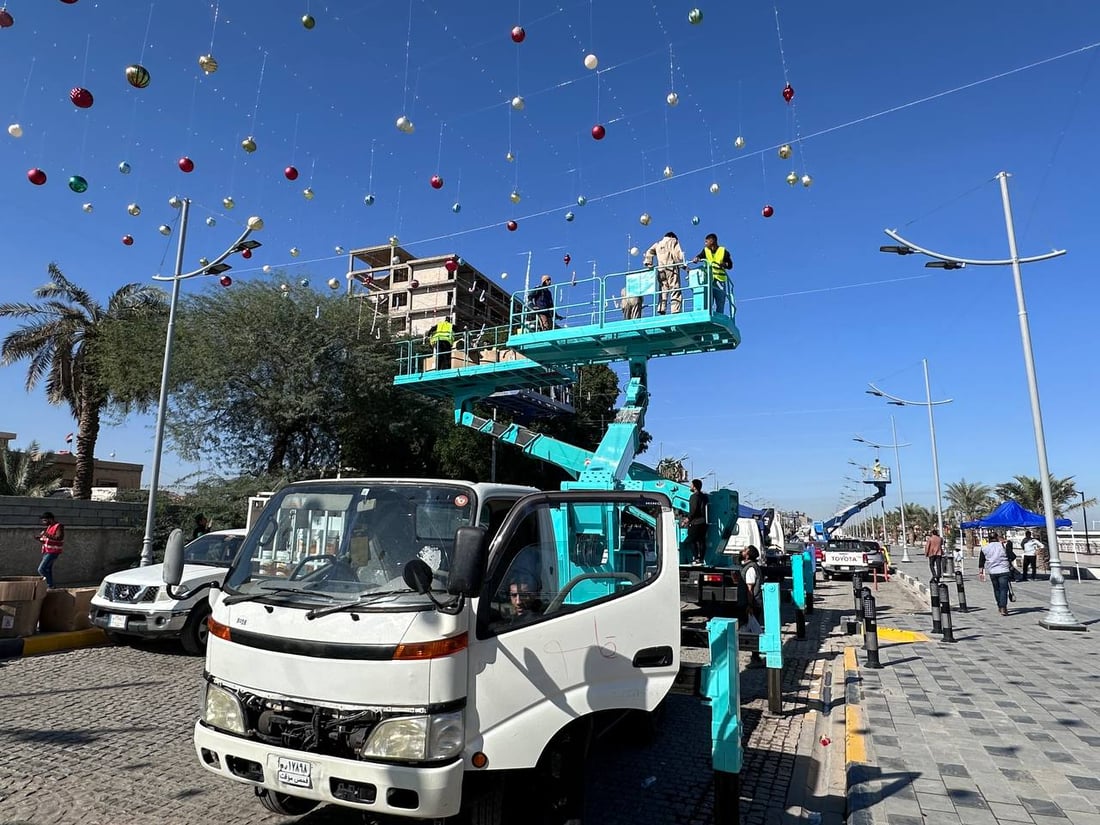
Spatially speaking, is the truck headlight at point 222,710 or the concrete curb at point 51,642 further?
the concrete curb at point 51,642

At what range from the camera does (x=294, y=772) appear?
3264 millimetres

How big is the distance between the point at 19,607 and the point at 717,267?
12.7m

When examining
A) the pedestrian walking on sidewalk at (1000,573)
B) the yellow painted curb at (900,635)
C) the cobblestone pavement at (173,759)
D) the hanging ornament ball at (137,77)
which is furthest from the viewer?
the pedestrian walking on sidewalk at (1000,573)

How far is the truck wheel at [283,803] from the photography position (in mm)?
3980

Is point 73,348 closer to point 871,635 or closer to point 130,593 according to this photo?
point 130,593

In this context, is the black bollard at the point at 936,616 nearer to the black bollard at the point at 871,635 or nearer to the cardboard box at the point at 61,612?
the black bollard at the point at 871,635

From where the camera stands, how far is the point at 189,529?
20.3 metres

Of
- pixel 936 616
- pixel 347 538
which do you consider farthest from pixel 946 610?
pixel 347 538

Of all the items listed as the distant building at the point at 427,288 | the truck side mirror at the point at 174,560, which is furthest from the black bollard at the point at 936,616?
the distant building at the point at 427,288

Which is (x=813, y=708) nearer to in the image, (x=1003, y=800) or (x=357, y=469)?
(x=1003, y=800)

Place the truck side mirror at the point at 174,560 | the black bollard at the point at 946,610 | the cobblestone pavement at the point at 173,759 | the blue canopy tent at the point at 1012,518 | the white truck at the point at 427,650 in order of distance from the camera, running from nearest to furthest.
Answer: the white truck at the point at 427,650 → the truck side mirror at the point at 174,560 → the cobblestone pavement at the point at 173,759 → the black bollard at the point at 946,610 → the blue canopy tent at the point at 1012,518

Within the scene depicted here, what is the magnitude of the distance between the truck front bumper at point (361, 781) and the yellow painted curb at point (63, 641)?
8676mm

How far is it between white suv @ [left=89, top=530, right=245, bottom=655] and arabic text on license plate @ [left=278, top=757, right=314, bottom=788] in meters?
6.51

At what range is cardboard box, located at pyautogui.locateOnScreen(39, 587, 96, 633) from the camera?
10383 mm
